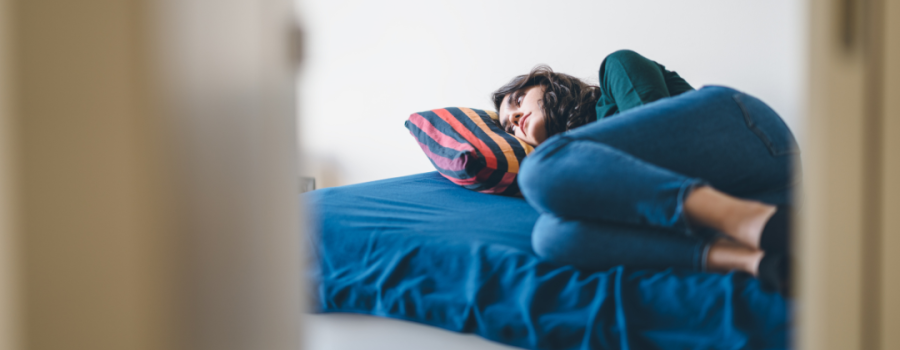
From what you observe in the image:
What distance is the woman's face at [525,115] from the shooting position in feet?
4.55

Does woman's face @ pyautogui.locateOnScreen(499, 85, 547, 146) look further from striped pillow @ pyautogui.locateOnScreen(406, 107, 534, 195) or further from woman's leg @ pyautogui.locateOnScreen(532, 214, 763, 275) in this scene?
woman's leg @ pyautogui.locateOnScreen(532, 214, 763, 275)

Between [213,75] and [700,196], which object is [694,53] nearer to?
[700,196]

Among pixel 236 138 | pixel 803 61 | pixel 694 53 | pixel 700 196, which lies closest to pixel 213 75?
pixel 236 138

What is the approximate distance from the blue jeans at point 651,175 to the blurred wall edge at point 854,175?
357 mm

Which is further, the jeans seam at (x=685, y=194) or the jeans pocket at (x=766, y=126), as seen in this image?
the jeans pocket at (x=766, y=126)

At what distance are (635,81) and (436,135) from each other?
0.54 m

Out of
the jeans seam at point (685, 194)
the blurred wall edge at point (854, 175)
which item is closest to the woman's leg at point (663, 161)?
the jeans seam at point (685, 194)

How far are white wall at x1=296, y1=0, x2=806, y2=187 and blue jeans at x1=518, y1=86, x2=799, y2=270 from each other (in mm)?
526

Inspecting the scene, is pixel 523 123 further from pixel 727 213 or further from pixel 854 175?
pixel 854 175

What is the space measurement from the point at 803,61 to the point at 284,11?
289mm

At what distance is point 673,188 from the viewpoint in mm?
639

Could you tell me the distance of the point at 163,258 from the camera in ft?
0.76

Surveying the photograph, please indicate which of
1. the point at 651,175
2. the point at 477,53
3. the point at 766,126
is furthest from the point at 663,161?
the point at 477,53

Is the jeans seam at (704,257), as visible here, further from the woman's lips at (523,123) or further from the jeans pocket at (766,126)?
the woman's lips at (523,123)
